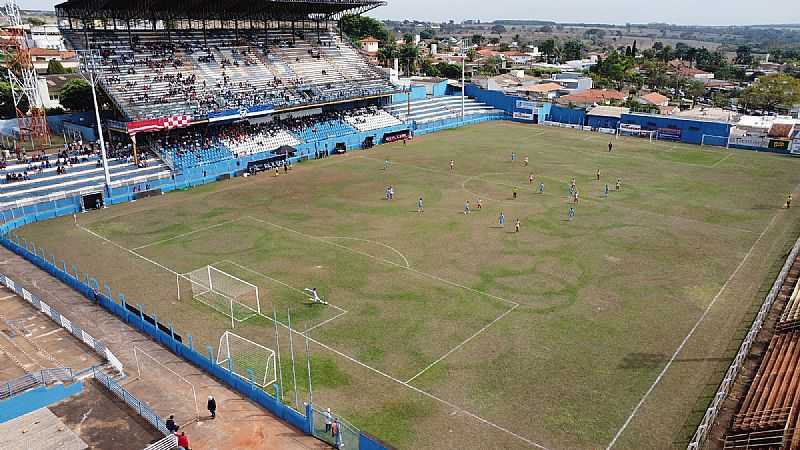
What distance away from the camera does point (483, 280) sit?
3159cm

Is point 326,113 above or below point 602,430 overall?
above

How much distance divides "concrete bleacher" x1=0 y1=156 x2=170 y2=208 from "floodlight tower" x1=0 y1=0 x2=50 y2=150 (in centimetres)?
771

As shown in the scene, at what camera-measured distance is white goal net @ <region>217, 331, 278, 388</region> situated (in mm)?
23391

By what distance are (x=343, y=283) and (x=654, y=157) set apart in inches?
1740

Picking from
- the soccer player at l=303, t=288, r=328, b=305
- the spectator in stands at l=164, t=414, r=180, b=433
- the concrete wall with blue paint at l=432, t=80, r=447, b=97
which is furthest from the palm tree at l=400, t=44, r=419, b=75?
the spectator in stands at l=164, t=414, r=180, b=433

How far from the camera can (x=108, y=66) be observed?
59.4m

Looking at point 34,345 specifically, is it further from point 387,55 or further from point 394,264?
point 387,55

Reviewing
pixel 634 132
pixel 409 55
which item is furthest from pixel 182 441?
pixel 409 55

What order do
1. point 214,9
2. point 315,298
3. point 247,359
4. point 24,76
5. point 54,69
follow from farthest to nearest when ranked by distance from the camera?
point 54,69
point 214,9
point 24,76
point 315,298
point 247,359

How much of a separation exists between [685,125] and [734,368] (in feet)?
179

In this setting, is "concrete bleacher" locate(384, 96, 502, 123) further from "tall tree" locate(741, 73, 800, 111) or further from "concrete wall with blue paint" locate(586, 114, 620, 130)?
"tall tree" locate(741, 73, 800, 111)

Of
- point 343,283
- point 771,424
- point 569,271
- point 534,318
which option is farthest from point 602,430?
point 343,283

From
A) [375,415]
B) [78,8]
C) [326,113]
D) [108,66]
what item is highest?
[78,8]

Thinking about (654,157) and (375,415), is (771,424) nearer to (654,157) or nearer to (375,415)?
(375,415)
